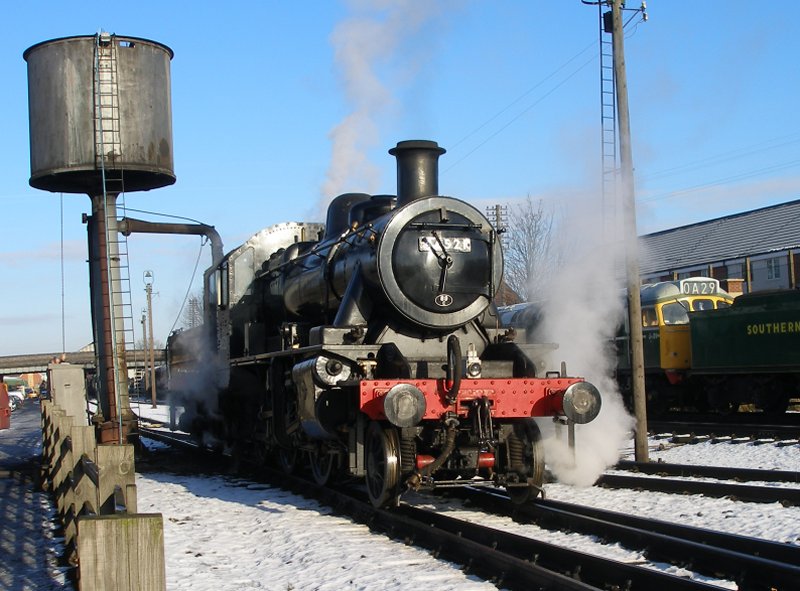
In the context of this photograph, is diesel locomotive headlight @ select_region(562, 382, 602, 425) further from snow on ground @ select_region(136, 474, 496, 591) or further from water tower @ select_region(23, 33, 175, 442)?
water tower @ select_region(23, 33, 175, 442)

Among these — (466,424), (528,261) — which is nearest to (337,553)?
(466,424)

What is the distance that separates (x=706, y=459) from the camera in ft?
39.3

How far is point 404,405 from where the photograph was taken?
7.66m

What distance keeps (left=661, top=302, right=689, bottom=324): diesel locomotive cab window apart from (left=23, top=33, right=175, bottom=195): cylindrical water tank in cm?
1086

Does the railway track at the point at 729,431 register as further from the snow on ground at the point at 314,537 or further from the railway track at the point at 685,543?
the railway track at the point at 685,543

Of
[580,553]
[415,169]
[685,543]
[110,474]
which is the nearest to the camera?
[110,474]

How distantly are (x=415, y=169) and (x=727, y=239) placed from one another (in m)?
37.5

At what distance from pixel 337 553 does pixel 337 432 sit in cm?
196

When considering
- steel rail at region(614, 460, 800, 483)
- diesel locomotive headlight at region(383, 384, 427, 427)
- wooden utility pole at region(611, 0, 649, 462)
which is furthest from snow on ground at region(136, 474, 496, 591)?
wooden utility pole at region(611, 0, 649, 462)

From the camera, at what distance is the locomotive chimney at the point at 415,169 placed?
9430mm

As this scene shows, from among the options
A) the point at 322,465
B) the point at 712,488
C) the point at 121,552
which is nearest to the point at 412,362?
the point at 322,465

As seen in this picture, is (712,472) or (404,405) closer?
(404,405)

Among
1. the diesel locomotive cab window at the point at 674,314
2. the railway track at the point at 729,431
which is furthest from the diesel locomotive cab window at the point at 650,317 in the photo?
the railway track at the point at 729,431

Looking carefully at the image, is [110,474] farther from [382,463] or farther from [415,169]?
[415,169]
